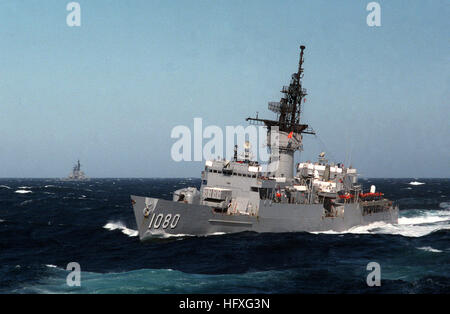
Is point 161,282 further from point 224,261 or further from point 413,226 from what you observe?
point 413,226

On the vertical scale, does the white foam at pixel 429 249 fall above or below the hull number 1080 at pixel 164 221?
below

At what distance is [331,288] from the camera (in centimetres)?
1528

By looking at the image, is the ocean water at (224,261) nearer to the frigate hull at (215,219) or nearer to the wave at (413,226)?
the wave at (413,226)

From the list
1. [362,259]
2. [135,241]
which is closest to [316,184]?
[362,259]

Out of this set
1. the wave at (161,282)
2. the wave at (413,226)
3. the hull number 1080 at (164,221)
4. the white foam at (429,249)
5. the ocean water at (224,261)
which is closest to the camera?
the wave at (161,282)

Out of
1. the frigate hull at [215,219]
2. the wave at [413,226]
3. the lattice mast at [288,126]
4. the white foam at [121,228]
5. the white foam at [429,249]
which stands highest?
the lattice mast at [288,126]

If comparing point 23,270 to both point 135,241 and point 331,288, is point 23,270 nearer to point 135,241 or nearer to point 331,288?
point 135,241

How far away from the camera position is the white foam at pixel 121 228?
30.7m

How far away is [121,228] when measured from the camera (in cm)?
3378

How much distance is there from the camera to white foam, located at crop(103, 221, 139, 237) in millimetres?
30681

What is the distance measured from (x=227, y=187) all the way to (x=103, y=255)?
33.3ft

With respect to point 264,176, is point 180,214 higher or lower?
lower
